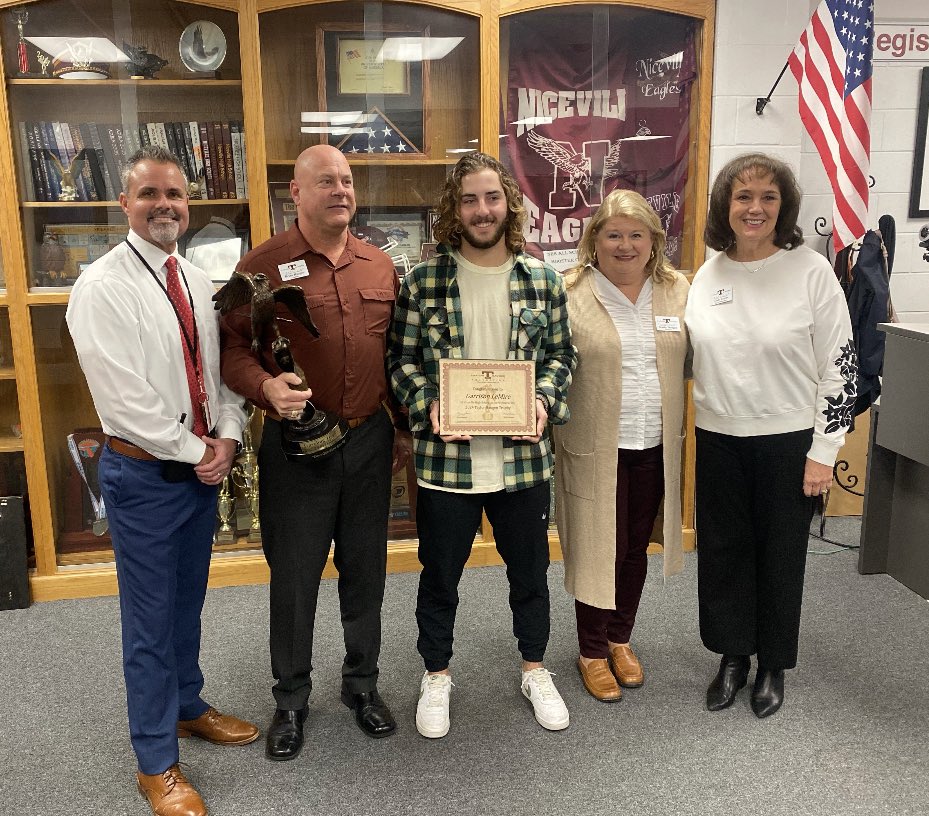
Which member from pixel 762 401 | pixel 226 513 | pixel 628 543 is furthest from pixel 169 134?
pixel 762 401

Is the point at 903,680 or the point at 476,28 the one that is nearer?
the point at 903,680

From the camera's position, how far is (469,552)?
2287 mm

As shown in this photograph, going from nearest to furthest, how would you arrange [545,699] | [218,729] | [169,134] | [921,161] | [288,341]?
1. [288,341]
2. [218,729]
3. [545,699]
4. [169,134]
5. [921,161]

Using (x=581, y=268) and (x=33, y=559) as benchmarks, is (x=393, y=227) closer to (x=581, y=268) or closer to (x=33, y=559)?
(x=581, y=268)

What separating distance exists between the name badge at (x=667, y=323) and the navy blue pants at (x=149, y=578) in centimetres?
133

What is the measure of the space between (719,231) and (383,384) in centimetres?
106

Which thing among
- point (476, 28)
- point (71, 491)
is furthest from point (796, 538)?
point (71, 491)

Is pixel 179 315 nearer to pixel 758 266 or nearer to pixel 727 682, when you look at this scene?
pixel 758 266

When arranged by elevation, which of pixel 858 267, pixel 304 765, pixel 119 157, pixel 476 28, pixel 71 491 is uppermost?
pixel 476 28

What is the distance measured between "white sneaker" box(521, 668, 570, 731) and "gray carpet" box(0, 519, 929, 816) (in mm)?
36

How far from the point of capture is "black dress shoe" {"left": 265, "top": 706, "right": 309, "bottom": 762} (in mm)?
2195

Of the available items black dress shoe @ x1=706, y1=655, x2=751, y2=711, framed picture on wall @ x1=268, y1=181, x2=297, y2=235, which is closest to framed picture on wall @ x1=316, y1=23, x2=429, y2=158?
framed picture on wall @ x1=268, y1=181, x2=297, y2=235

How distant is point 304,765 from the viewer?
85.7 inches

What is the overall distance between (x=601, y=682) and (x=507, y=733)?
37cm
